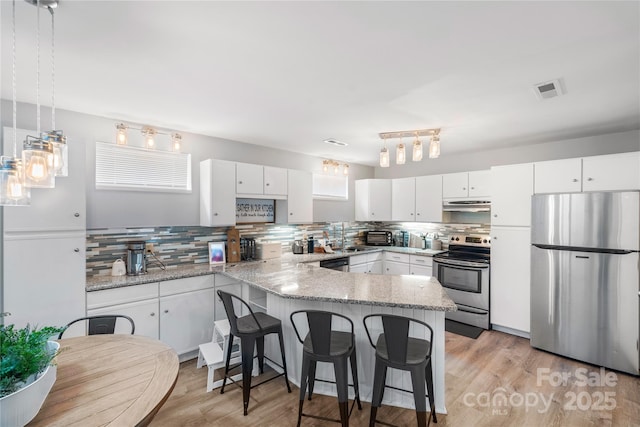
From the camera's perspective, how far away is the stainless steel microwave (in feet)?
18.8

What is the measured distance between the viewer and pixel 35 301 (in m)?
2.37

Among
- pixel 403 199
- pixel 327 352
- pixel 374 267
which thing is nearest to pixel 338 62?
pixel 327 352

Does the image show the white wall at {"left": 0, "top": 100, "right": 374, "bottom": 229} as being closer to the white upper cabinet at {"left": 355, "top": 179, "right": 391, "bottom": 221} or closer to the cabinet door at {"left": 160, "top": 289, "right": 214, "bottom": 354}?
the cabinet door at {"left": 160, "top": 289, "right": 214, "bottom": 354}

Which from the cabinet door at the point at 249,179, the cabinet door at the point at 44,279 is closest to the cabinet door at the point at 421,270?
the cabinet door at the point at 249,179

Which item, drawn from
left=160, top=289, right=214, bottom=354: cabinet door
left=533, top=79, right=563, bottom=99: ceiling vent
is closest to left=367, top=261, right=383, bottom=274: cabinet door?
left=160, top=289, right=214, bottom=354: cabinet door

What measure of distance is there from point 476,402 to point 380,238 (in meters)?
3.45

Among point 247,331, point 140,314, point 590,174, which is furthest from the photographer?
point 590,174

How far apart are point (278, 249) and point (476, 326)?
9.61ft

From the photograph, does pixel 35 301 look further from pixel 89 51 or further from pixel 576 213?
pixel 576 213

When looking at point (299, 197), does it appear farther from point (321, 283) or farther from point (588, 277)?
point (588, 277)

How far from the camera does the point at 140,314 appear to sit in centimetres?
287

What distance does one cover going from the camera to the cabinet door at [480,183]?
433 centimetres

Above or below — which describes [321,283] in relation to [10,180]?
below

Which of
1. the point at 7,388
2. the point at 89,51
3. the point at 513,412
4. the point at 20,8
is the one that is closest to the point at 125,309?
the point at 7,388
